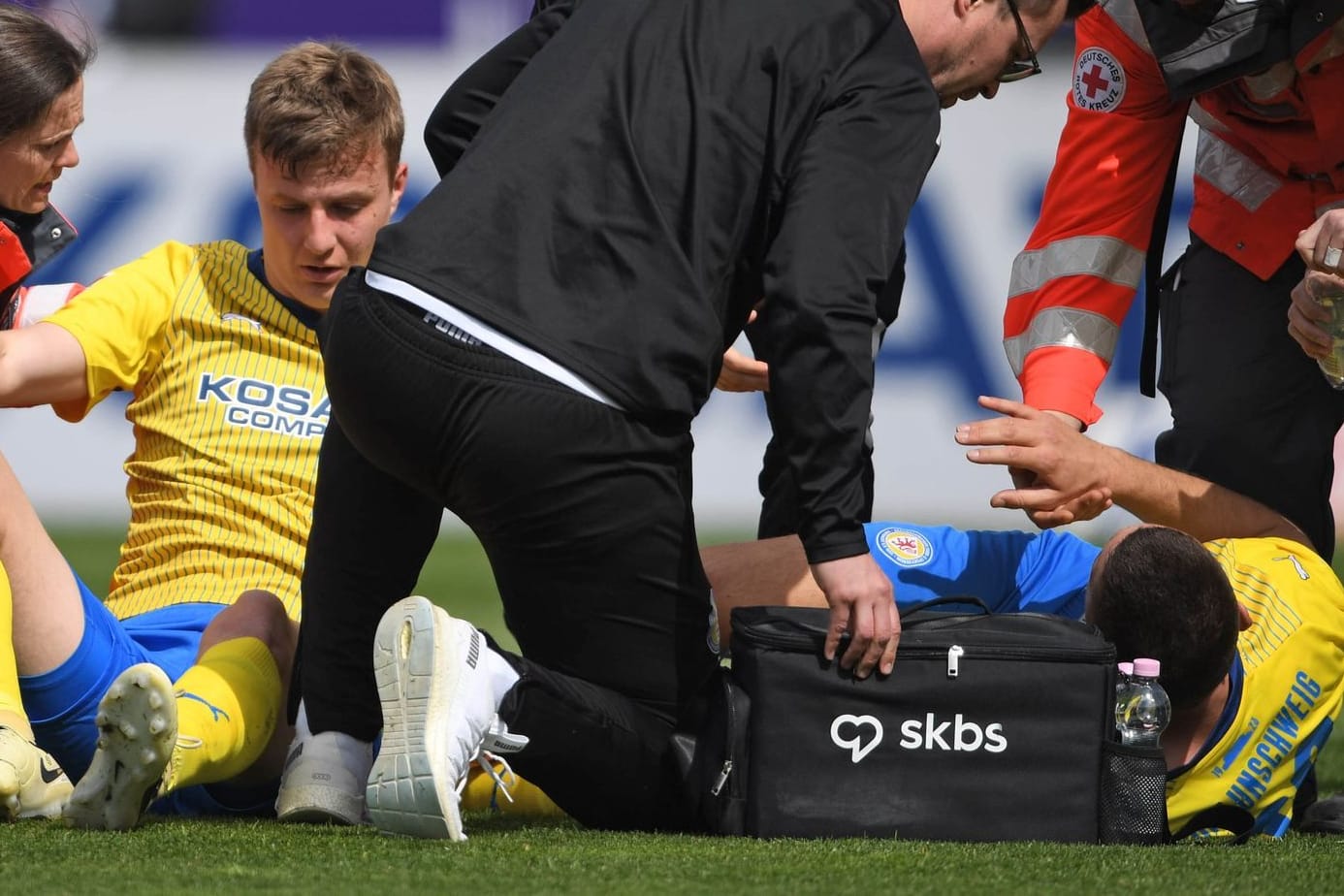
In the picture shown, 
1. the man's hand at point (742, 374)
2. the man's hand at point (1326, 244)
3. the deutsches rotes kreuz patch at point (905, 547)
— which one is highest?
the man's hand at point (1326, 244)

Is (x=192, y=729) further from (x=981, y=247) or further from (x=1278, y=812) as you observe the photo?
(x=981, y=247)

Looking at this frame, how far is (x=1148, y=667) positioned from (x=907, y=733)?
1.20ft

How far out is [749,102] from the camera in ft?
7.43

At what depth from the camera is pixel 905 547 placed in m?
2.95

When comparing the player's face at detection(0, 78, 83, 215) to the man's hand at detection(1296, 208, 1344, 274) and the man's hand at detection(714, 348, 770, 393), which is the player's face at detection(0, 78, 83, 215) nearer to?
the man's hand at detection(714, 348, 770, 393)

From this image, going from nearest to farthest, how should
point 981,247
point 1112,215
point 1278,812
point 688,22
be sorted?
point 688,22
point 1278,812
point 1112,215
point 981,247

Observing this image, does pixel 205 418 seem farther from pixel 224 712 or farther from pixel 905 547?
pixel 905 547

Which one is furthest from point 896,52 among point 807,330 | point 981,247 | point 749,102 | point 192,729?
point 981,247

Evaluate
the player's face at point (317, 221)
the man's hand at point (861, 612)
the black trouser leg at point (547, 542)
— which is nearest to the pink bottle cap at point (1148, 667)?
the man's hand at point (861, 612)

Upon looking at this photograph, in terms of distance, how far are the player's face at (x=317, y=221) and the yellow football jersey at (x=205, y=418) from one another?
0.06m

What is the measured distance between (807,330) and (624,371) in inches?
9.5

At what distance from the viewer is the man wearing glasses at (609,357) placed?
85.7 inches

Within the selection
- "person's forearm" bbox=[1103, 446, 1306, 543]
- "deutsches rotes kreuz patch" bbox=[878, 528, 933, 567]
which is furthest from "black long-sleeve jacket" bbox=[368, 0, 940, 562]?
"person's forearm" bbox=[1103, 446, 1306, 543]

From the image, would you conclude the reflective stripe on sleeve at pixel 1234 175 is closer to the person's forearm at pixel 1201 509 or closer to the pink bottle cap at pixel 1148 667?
the person's forearm at pixel 1201 509
